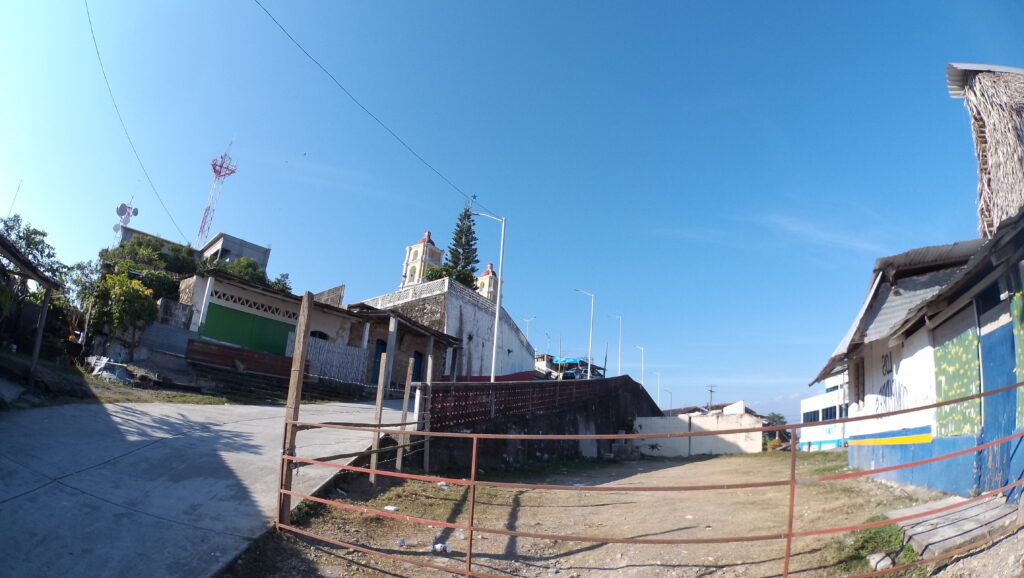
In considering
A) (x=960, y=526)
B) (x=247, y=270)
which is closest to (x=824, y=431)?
(x=960, y=526)

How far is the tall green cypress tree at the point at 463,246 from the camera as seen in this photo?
56.6m

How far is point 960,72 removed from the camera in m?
7.55

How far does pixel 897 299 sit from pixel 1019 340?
11.1ft

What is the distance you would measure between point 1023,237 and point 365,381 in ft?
64.0

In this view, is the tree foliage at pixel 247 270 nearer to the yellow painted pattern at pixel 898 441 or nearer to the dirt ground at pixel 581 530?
the dirt ground at pixel 581 530

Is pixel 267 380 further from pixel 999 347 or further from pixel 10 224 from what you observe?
pixel 10 224

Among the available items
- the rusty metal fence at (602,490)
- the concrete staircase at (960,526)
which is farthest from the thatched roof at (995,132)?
the concrete staircase at (960,526)

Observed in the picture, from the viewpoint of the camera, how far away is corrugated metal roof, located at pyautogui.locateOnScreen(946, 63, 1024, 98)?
711 cm

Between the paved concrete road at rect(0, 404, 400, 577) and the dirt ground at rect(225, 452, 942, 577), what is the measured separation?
0.53 meters

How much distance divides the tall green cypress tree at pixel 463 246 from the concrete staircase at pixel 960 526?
5217cm

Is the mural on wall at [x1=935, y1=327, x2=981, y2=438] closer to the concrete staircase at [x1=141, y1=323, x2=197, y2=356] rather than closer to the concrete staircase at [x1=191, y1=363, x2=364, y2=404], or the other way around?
the concrete staircase at [x1=191, y1=363, x2=364, y2=404]

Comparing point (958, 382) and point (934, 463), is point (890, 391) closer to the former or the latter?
point (934, 463)

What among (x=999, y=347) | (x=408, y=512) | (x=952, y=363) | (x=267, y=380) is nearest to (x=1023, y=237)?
(x=999, y=347)

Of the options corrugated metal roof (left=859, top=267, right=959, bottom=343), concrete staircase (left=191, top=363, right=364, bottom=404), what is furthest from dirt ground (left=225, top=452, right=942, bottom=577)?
concrete staircase (left=191, top=363, right=364, bottom=404)
